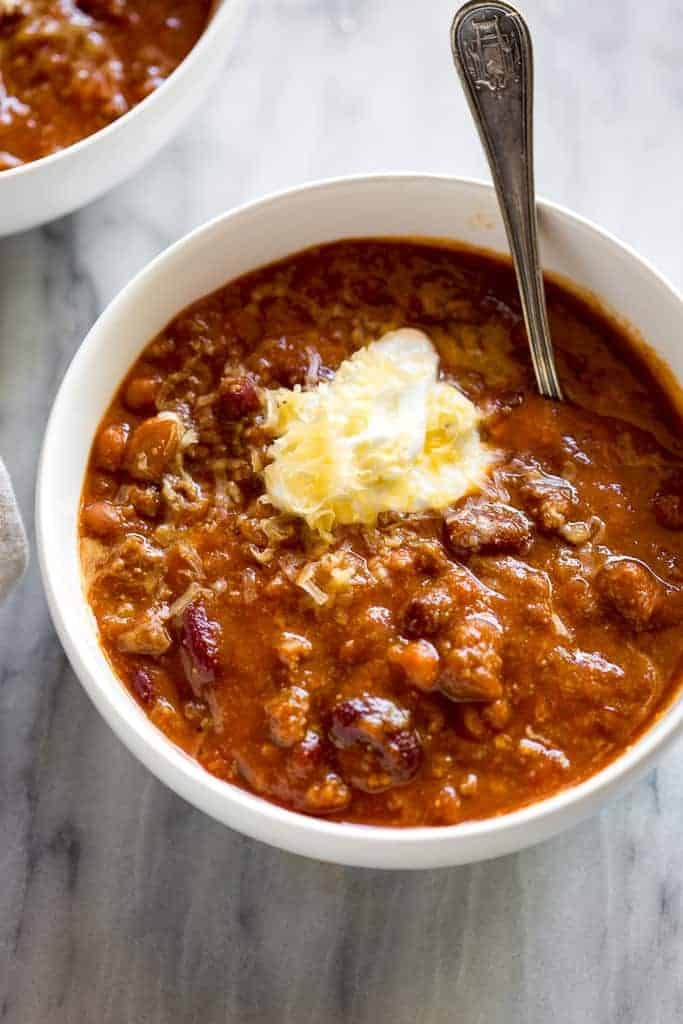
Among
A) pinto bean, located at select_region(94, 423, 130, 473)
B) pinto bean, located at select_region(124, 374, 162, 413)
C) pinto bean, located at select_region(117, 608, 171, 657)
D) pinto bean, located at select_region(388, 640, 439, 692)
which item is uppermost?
pinto bean, located at select_region(124, 374, 162, 413)

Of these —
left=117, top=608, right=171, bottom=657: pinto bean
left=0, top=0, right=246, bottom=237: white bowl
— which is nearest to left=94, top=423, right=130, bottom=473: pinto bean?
left=117, top=608, right=171, bottom=657: pinto bean

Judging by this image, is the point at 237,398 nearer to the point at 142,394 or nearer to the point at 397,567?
the point at 142,394

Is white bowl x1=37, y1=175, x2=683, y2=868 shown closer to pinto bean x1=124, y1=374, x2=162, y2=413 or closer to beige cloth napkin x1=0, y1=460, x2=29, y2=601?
pinto bean x1=124, y1=374, x2=162, y2=413

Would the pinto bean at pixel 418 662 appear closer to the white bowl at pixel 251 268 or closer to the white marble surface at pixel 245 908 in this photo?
the white bowl at pixel 251 268

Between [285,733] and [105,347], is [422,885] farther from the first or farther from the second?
[105,347]

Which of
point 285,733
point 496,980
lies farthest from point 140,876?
point 496,980

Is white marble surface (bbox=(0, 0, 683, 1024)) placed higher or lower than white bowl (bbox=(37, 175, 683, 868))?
lower
